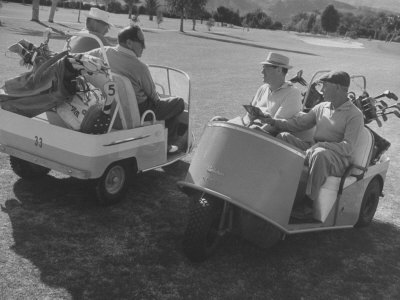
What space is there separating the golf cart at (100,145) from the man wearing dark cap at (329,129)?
1.34m

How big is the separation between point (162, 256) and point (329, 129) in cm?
203

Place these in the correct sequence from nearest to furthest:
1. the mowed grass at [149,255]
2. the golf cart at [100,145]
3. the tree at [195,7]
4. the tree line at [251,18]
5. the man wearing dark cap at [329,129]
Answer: the mowed grass at [149,255] < the man wearing dark cap at [329,129] < the golf cart at [100,145] < the tree at [195,7] < the tree line at [251,18]

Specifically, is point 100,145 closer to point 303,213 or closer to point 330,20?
point 303,213

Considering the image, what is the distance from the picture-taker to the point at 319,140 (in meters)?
4.81

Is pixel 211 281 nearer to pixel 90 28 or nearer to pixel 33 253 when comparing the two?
pixel 33 253

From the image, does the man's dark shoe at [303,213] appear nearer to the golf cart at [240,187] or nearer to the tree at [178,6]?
the golf cart at [240,187]

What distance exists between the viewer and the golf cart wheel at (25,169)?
5.09m

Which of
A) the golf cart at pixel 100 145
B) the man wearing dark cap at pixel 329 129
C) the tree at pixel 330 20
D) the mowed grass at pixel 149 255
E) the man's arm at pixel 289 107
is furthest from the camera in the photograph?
the tree at pixel 330 20

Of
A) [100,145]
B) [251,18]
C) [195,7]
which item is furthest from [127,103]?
[251,18]

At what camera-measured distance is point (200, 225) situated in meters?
3.80

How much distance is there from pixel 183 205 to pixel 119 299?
1945mm

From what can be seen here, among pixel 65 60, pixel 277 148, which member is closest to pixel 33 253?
pixel 65 60

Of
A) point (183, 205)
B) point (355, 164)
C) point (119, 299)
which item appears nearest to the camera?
point (119, 299)

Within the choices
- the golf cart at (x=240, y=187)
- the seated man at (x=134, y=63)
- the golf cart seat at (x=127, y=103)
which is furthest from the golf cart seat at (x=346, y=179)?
the seated man at (x=134, y=63)
